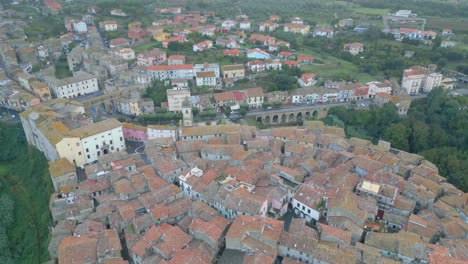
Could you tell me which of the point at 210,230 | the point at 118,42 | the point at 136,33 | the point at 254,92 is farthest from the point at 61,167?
the point at 136,33

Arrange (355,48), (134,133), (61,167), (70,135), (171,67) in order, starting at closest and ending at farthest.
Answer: (61,167) < (70,135) < (134,133) < (171,67) < (355,48)

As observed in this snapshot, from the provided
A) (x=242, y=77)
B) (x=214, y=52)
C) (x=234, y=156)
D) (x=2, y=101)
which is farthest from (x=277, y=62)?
(x=2, y=101)

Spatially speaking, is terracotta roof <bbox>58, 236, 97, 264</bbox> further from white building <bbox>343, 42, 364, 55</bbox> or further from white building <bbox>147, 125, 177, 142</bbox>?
white building <bbox>343, 42, 364, 55</bbox>

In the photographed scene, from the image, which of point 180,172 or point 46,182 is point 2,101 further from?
point 180,172

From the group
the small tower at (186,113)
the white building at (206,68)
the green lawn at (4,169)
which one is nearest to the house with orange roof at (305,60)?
the white building at (206,68)

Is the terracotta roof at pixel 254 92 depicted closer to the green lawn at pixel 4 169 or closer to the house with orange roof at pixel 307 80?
the house with orange roof at pixel 307 80

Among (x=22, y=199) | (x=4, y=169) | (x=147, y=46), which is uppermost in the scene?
(x=147, y=46)

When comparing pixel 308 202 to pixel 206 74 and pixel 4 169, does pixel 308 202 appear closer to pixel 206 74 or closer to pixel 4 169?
pixel 206 74

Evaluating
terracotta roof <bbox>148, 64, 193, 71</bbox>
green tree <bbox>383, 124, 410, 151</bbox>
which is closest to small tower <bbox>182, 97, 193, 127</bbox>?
terracotta roof <bbox>148, 64, 193, 71</bbox>
